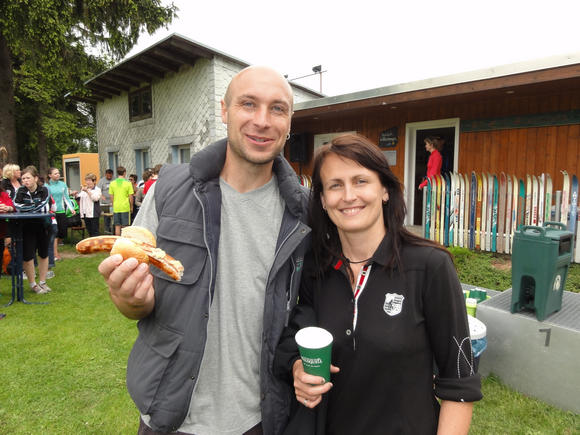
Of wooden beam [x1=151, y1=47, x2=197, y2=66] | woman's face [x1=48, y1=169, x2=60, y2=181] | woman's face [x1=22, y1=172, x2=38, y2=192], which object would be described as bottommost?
woman's face [x1=22, y1=172, x2=38, y2=192]

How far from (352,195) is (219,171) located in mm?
633

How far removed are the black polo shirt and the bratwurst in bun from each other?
0.58 metres

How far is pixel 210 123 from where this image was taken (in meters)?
10.7

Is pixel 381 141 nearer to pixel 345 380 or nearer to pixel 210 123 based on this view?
pixel 210 123

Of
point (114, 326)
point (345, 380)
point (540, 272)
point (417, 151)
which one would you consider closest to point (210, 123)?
point (417, 151)

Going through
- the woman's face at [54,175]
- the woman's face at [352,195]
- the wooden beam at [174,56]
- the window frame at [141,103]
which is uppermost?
the wooden beam at [174,56]

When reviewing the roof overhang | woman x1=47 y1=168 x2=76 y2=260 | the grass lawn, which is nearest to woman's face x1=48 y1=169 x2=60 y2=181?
woman x1=47 y1=168 x2=76 y2=260

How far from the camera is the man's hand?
124 centimetres

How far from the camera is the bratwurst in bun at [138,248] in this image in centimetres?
130

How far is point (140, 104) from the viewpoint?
14188 mm

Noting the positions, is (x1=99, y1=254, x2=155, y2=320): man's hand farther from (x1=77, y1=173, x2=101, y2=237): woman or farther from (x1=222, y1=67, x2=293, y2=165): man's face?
(x1=77, y1=173, x2=101, y2=237): woman

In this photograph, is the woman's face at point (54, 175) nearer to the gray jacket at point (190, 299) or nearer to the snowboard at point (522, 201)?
the gray jacket at point (190, 299)

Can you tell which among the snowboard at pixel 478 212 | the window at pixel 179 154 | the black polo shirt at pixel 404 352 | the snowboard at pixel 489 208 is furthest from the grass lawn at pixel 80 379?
the window at pixel 179 154

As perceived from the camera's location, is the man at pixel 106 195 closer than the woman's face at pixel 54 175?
No
